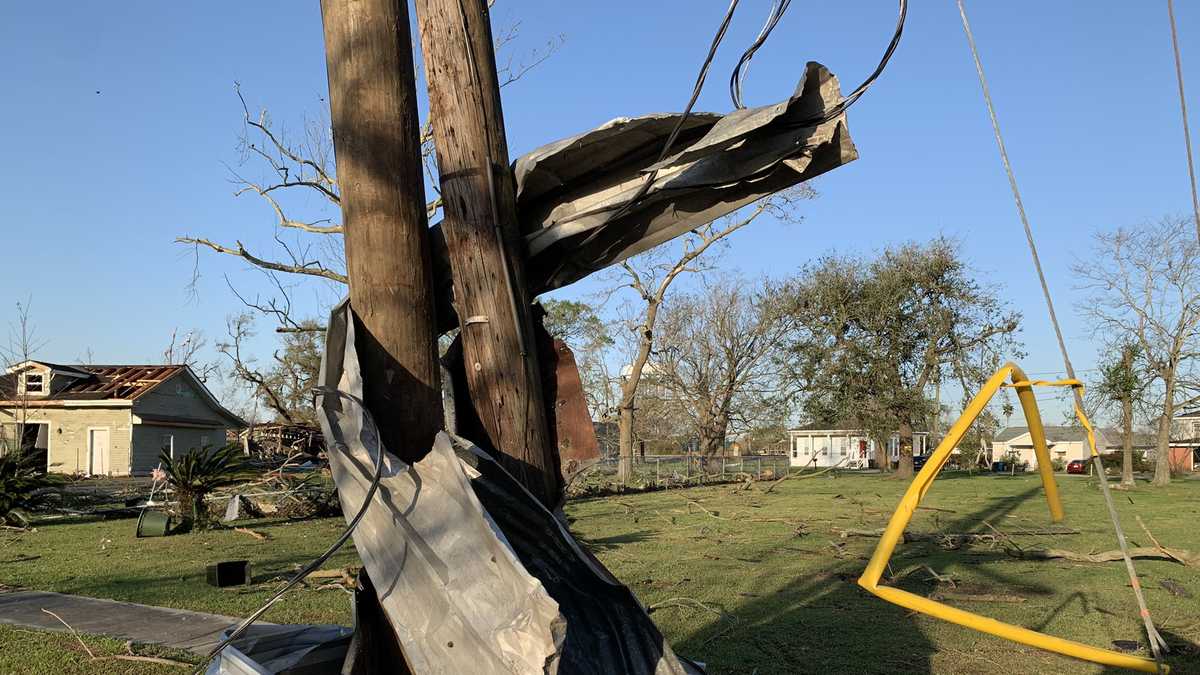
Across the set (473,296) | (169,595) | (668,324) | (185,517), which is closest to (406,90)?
(473,296)

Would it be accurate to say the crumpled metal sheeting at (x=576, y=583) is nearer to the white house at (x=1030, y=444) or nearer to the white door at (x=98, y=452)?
the white door at (x=98, y=452)

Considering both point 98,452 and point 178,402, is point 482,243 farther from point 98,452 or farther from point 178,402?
point 178,402

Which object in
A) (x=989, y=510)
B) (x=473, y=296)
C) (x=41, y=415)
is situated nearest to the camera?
(x=473, y=296)

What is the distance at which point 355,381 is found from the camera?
2857 mm

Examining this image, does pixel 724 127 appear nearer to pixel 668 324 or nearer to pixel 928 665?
pixel 928 665

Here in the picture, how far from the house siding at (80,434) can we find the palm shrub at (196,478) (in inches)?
949

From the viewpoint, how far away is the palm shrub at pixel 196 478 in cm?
1491

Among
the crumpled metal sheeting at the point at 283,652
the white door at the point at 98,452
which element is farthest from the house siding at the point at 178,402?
the crumpled metal sheeting at the point at 283,652

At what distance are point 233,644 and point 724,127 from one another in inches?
103

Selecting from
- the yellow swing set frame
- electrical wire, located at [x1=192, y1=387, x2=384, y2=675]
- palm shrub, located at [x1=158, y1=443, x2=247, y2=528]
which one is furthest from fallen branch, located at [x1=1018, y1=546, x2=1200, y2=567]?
palm shrub, located at [x1=158, y1=443, x2=247, y2=528]

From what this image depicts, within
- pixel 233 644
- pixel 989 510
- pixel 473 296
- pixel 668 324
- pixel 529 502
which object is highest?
pixel 668 324

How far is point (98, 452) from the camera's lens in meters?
36.3

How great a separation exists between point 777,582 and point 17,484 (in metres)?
13.4

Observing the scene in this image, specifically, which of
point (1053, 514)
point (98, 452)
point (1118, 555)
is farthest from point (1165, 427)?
point (98, 452)
